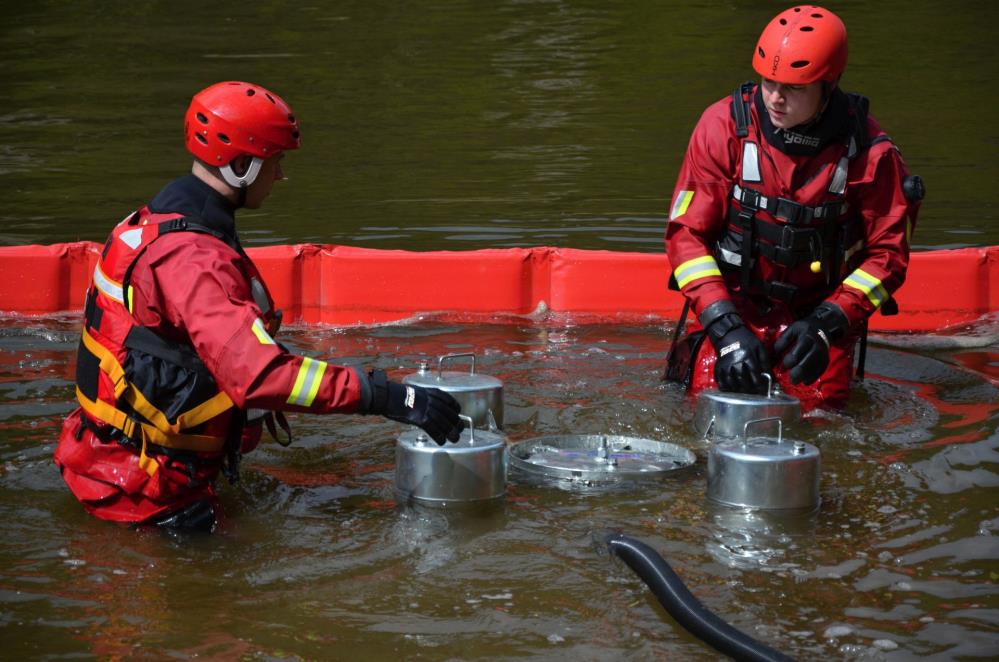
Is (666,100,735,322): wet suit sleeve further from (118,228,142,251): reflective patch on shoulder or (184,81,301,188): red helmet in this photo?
(118,228,142,251): reflective patch on shoulder

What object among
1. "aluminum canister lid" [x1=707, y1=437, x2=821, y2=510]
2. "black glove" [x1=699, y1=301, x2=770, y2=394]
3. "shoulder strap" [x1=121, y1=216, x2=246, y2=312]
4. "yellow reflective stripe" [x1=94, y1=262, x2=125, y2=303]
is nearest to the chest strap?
"black glove" [x1=699, y1=301, x2=770, y2=394]

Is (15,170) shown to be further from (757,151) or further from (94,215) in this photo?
(757,151)

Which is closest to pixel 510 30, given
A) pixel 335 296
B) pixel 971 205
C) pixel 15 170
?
pixel 15 170

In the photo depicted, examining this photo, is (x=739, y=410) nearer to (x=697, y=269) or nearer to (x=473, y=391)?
(x=697, y=269)

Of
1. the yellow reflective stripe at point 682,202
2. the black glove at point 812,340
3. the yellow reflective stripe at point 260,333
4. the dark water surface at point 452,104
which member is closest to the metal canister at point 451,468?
the yellow reflective stripe at point 260,333

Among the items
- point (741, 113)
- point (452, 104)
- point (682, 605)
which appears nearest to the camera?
point (682, 605)

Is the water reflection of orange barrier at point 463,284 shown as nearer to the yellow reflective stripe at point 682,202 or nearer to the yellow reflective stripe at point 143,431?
the yellow reflective stripe at point 682,202

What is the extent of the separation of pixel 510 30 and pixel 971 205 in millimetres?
9632

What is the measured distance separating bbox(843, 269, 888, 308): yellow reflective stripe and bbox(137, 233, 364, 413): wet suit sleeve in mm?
2415

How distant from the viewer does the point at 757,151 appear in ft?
18.8

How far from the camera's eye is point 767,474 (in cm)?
462

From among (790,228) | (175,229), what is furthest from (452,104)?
(175,229)

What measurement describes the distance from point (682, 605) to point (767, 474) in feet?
2.88

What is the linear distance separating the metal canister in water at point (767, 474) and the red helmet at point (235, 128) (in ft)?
5.73
